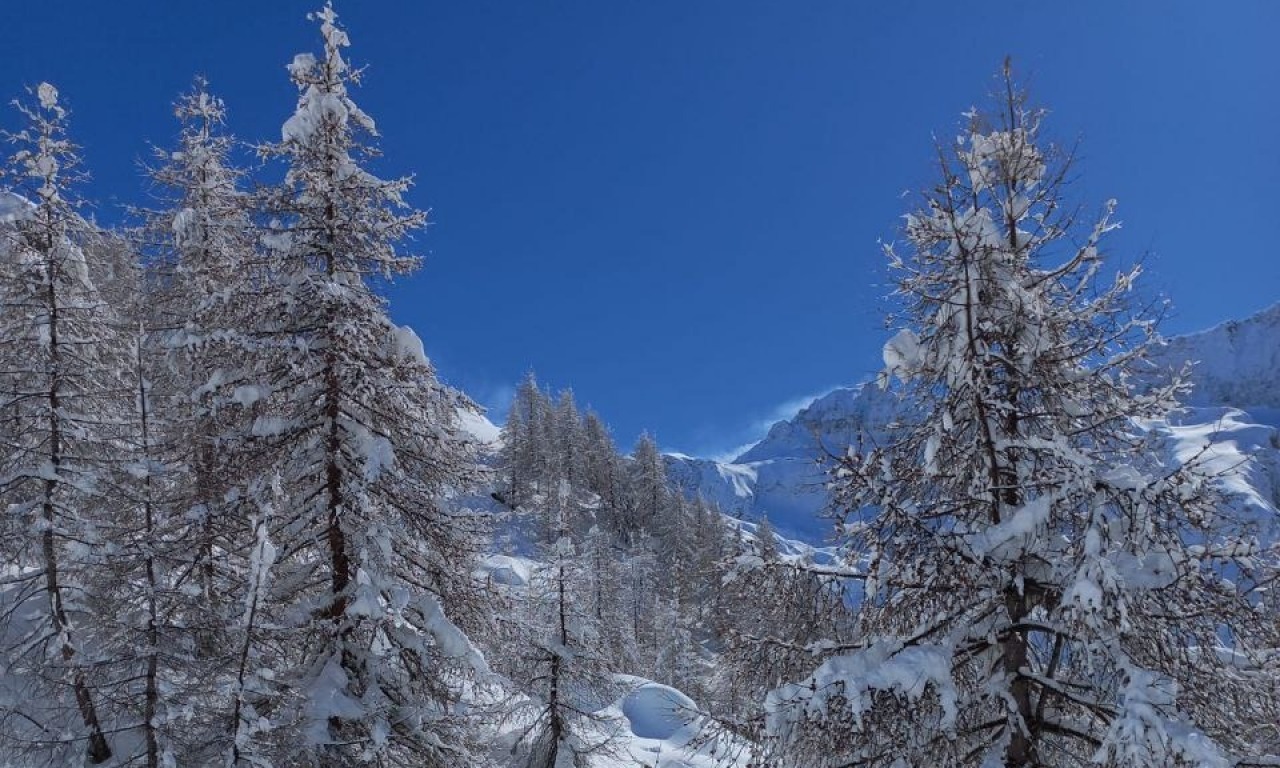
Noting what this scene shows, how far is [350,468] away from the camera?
952 cm

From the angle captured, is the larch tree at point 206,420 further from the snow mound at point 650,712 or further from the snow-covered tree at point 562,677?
the snow mound at point 650,712

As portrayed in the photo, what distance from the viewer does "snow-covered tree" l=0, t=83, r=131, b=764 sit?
12969 millimetres

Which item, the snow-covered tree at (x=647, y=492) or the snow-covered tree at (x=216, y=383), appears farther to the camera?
the snow-covered tree at (x=647, y=492)

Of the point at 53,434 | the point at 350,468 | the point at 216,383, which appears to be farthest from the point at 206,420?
the point at 53,434

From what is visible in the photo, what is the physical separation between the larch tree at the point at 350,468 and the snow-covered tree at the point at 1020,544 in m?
5.68

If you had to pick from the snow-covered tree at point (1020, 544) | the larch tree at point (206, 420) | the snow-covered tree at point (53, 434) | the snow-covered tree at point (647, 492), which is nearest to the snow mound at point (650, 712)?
the larch tree at point (206, 420)

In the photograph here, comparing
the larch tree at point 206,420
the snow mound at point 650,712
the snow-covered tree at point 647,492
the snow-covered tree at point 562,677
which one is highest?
the snow-covered tree at point 647,492

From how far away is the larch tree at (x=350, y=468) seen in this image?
9.11 metres

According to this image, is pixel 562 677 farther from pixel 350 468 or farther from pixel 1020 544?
pixel 1020 544

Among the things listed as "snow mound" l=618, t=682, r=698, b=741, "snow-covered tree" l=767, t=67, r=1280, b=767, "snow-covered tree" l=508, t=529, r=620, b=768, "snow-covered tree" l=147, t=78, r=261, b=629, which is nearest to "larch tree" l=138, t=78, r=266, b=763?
"snow-covered tree" l=147, t=78, r=261, b=629

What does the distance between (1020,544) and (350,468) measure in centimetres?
801

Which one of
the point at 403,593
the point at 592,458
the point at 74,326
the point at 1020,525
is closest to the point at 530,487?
the point at 592,458

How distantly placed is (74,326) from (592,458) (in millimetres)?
68859

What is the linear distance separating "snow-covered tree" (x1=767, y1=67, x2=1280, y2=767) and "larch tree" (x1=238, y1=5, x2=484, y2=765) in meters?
5.68
